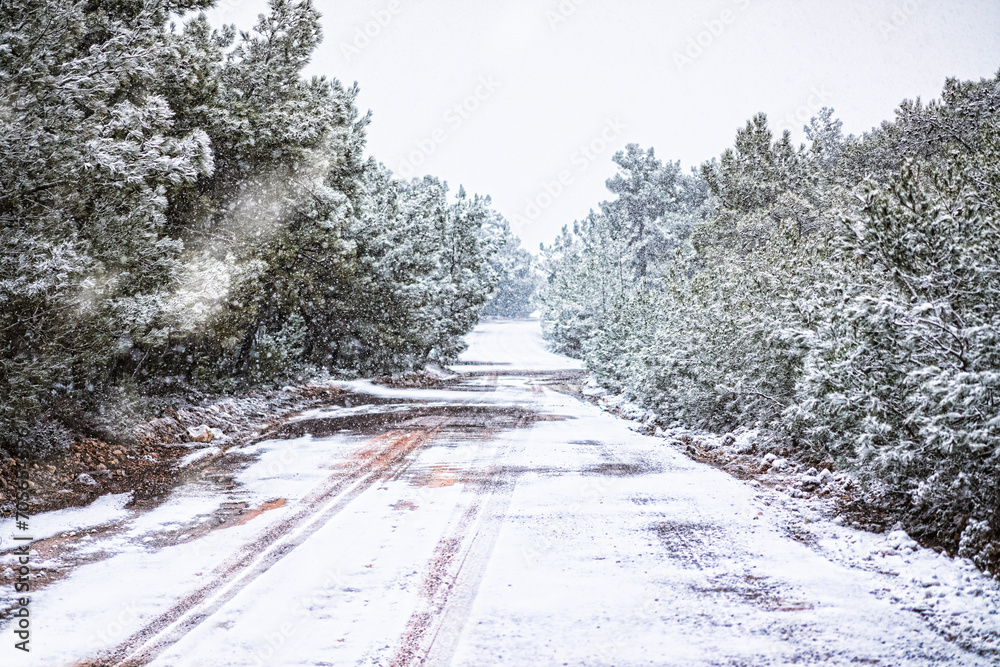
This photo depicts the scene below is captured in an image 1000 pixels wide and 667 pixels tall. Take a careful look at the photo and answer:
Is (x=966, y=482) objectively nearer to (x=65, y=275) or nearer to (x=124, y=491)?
(x=124, y=491)

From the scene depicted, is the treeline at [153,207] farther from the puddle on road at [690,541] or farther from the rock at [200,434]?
the puddle on road at [690,541]

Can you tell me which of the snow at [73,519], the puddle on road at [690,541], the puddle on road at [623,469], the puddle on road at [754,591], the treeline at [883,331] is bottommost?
the puddle on road at [623,469]

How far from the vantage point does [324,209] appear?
59.1ft

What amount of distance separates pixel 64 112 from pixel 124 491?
456cm

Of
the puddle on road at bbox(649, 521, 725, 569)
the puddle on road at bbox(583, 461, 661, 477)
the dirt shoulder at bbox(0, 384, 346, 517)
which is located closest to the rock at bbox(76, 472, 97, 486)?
the dirt shoulder at bbox(0, 384, 346, 517)

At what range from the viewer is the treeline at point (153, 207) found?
325 inches

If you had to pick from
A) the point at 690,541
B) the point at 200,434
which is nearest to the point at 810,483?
the point at 690,541

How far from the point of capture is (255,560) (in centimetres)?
594

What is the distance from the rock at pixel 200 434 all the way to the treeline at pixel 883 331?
9.13 m

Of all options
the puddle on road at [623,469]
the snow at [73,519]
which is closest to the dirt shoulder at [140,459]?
the snow at [73,519]

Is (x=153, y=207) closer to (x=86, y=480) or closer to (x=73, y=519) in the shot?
(x=86, y=480)

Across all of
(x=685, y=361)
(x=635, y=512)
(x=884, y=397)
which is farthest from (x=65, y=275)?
(x=685, y=361)

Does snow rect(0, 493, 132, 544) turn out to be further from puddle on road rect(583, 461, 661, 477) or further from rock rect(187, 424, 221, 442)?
puddle on road rect(583, 461, 661, 477)

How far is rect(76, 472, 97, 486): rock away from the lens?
8883mm
